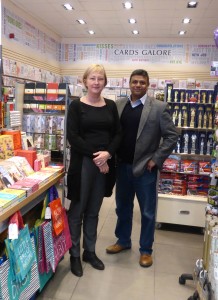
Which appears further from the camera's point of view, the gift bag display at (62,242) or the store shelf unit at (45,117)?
the store shelf unit at (45,117)

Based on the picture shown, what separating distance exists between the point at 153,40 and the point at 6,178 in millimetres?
6788

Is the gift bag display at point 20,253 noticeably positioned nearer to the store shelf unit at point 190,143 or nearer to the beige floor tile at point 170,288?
the beige floor tile at point 170,288

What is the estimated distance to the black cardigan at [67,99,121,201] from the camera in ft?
7.93

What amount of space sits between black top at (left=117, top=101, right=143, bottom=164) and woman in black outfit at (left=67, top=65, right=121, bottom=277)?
0.59 ft

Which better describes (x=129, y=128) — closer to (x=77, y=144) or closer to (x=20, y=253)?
(x=77, y=144)

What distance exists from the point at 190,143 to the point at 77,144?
1856 millimetres

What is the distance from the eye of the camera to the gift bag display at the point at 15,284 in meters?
1.65

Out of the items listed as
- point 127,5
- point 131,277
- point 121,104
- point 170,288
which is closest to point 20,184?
point 121,104

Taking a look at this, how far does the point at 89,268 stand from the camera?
109 inches

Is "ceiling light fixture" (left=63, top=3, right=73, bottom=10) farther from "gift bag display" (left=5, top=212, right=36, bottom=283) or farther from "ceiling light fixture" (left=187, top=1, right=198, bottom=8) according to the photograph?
"gift bag display" (left=5, top=212, right=36, bottom=283)

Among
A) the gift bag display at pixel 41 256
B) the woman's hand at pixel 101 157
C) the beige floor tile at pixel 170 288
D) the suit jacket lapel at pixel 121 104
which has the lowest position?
the beige floor tile at pixel 170 288

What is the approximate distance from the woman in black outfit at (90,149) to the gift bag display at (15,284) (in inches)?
25.2

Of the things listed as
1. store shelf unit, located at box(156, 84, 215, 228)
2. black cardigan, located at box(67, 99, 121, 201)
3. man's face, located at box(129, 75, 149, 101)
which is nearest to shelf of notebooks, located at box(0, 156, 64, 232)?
black cardigan, located at box(67, 99, 121, 201)

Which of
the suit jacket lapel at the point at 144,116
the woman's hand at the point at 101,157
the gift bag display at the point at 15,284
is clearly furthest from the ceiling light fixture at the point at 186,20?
the gift bag display at the point at 15,284
